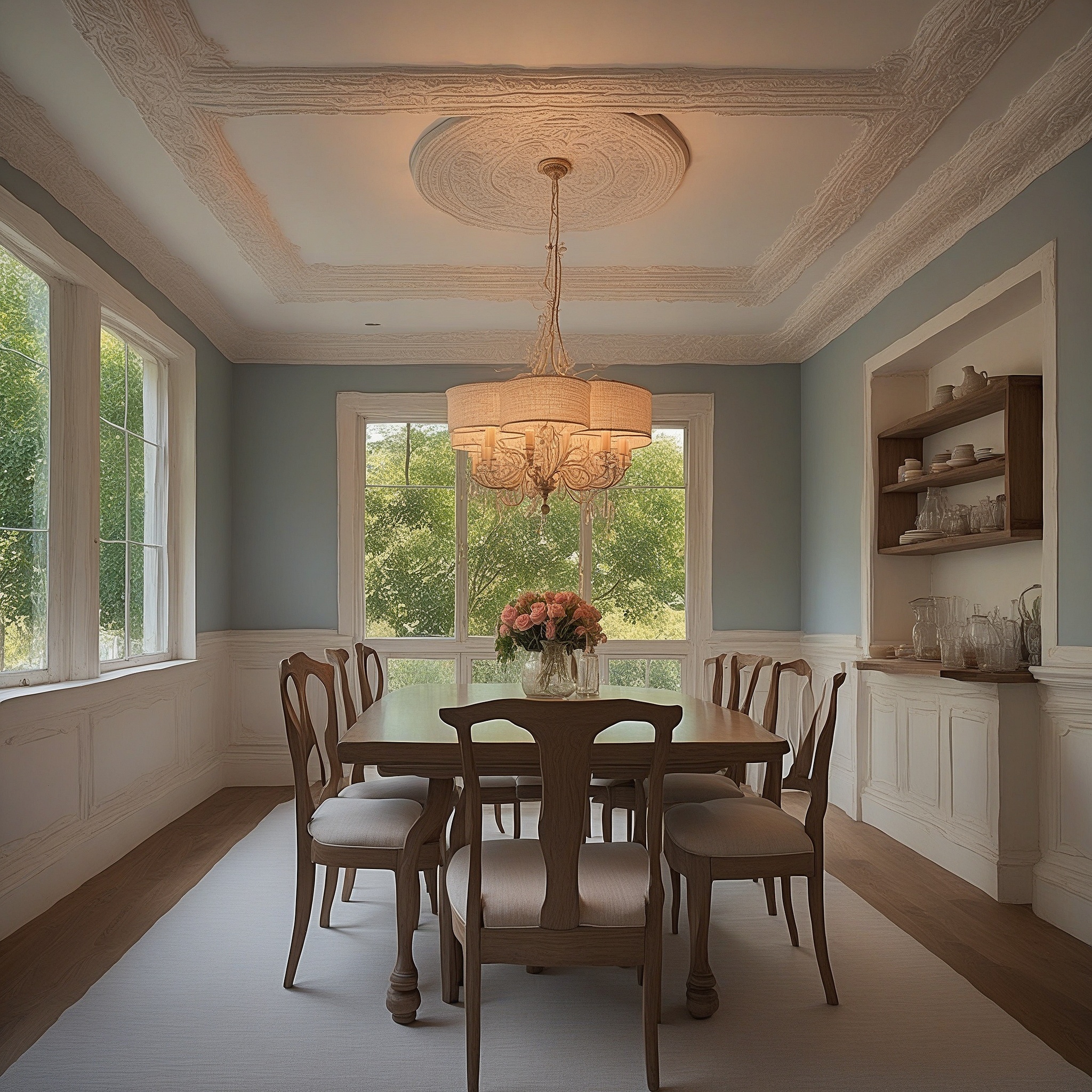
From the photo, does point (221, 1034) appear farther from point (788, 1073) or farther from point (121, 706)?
point (121, 706)

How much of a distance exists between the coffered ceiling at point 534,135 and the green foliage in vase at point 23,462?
1.54ft

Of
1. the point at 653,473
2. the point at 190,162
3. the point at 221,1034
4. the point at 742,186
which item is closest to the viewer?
the point at 221,1034

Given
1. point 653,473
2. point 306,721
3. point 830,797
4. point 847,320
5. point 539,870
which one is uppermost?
point 847,320

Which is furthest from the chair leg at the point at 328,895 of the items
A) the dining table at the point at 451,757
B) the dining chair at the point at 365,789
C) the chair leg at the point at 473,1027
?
the chair leg at the point at 473,1027

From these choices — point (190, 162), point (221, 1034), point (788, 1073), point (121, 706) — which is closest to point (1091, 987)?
point (788, 1073)

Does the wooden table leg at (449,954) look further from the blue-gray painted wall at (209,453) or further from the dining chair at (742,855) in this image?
the blue-gray painted wall at (209,453)

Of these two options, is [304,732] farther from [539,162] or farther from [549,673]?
[539,162]

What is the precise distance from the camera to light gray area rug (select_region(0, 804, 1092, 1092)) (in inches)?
93.2

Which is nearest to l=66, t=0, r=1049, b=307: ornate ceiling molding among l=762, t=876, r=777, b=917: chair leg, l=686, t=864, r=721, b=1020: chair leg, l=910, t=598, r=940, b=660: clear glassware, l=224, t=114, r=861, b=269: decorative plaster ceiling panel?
l=224, t=114, r=861, b=269: decorative plaster ceiling panel

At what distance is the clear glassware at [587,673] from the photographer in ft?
11.5

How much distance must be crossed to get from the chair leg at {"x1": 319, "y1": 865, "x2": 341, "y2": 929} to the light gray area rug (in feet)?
0.16

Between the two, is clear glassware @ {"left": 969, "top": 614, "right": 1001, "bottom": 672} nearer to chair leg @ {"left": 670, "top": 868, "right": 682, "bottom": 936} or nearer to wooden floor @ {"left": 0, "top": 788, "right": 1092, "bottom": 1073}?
wooden floor @ {"left": 0, "top": 788, "right": 1092, "bottom": 1073}

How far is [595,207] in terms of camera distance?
4.11m

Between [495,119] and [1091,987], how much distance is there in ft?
11.5
